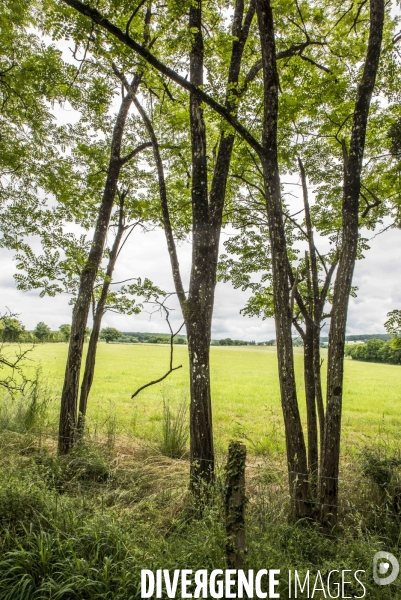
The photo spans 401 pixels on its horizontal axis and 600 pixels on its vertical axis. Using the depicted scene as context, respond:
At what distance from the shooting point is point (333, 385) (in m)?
4.58

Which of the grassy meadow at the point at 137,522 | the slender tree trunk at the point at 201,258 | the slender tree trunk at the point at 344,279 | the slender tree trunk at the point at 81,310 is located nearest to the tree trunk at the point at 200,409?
the slender tree trunk at the point at 201,258

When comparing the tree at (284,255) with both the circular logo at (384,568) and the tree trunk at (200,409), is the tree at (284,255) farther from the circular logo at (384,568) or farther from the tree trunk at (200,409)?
the tree trunk at (200,409)

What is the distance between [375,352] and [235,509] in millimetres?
60118

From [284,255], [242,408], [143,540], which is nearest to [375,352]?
[242,408]

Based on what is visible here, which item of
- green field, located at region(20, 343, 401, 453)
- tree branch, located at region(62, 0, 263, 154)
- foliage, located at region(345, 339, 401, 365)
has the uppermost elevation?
tree branch, located at region(62, 0, 263, 154)

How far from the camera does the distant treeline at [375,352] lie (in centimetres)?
5134

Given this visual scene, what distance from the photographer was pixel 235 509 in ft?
9.40

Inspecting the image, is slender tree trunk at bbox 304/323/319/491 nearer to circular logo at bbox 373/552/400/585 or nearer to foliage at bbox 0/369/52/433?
circular logo at bbox 373/552/400/585

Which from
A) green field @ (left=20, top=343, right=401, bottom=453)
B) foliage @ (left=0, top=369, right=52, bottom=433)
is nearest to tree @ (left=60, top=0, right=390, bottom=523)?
green field @ (left=20, top=343, right=401, bottom=453)

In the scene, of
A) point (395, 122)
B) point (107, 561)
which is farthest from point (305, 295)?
point (107, 561)

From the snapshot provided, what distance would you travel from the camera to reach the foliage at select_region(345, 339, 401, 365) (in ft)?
168

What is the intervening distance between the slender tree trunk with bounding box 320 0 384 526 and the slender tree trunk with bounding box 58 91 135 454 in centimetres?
483

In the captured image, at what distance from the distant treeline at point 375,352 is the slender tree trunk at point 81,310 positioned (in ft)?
167

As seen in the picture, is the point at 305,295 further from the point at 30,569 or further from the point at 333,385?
the point at 30,569
